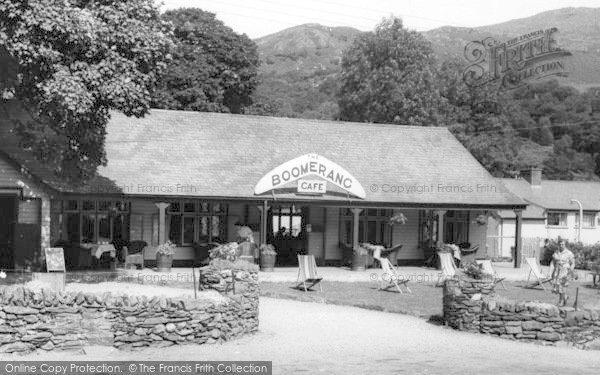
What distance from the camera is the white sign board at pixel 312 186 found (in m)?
27.5

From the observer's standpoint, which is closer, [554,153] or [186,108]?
[186,108]

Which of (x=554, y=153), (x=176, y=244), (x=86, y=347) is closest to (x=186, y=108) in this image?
(x=176, y=244)

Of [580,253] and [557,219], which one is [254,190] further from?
[557,219]

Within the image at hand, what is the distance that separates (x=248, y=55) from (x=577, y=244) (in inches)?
802

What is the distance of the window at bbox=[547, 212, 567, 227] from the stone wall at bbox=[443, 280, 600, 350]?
29.3m

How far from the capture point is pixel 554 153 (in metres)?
86.1

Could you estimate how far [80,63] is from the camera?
1936 cm

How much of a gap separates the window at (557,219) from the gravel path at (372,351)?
29400 millimetres

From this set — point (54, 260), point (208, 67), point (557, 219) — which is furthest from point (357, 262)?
point (557, 219)

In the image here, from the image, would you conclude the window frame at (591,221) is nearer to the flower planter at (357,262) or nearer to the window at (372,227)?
the window at (372,227)

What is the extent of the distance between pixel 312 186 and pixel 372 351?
1423 centimetres

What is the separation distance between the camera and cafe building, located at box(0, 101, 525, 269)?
83.0ft

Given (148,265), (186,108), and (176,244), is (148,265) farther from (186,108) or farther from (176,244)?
(186,108)

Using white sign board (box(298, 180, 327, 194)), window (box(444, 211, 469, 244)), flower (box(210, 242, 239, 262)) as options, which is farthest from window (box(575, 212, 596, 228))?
flower (box(210, 242, 239, 262))
